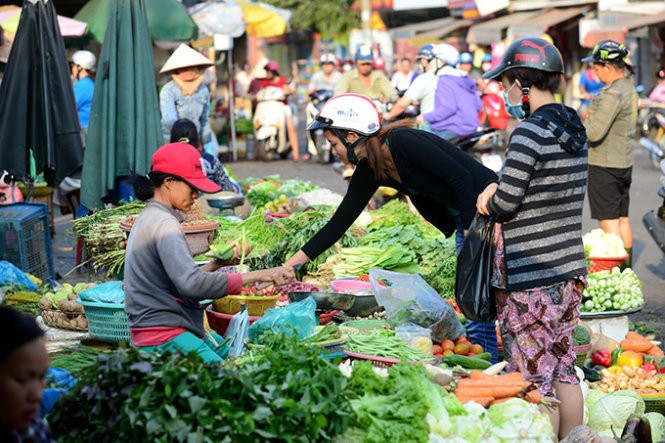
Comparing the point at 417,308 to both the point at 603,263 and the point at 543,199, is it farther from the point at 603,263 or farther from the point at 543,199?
the point at 603,263

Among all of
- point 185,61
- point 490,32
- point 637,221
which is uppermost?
point 185,61

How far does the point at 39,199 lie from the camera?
12.5 metres

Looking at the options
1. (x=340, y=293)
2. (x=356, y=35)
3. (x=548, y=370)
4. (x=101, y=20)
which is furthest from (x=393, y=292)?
(x=356, y=35)

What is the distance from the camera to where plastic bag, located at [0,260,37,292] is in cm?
744

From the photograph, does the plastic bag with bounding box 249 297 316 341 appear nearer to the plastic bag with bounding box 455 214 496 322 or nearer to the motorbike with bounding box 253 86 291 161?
the plastic bag with bounding box 455 214 496 322

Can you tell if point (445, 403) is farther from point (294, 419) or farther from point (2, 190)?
point (2, 190)

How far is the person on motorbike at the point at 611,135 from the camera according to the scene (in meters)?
9.32

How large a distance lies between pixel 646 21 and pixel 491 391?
19.9 m

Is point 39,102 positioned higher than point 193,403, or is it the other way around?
point 39,102

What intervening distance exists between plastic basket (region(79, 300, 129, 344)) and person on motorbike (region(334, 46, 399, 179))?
1036 centimetres

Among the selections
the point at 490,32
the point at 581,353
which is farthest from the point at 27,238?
the point at 490,32

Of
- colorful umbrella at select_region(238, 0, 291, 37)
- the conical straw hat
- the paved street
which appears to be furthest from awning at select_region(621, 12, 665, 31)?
the conical straw hat

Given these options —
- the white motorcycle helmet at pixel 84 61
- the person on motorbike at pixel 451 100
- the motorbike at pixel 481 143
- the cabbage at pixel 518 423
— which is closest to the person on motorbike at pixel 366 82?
the motorbike at pixel 481 143

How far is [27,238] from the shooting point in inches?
333
